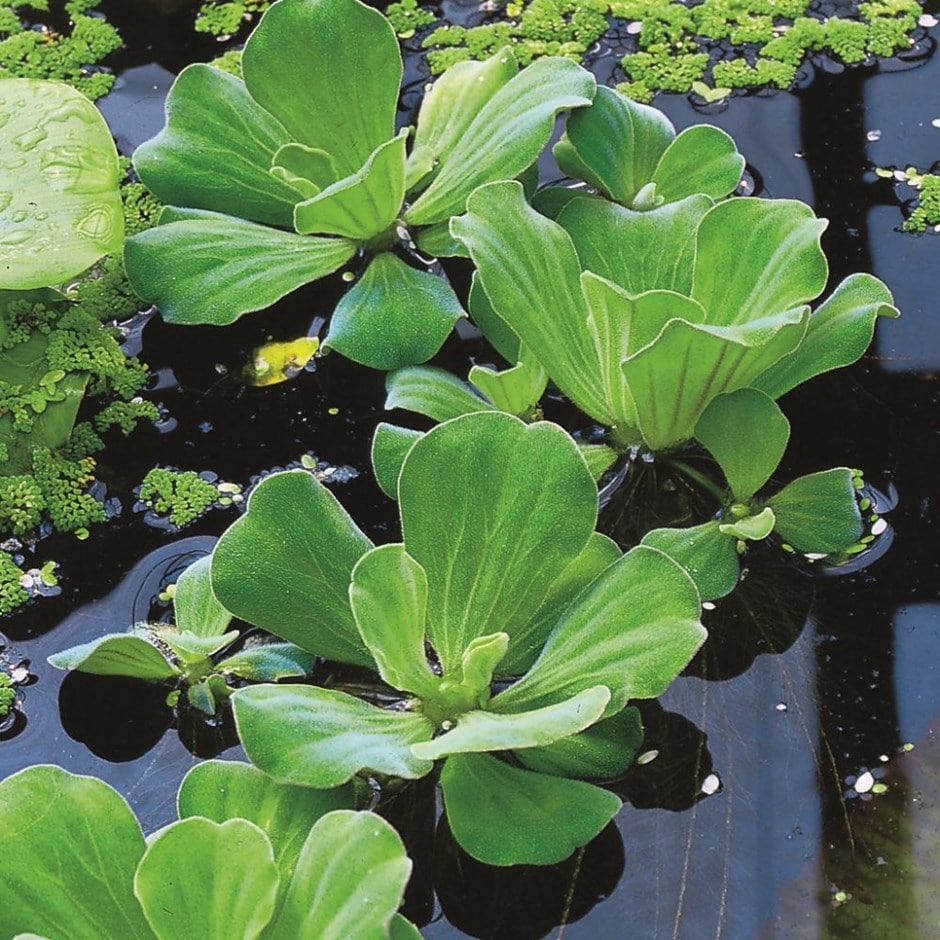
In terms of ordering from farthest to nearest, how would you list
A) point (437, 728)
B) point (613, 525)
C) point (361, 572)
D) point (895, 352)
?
point (895, 352) < point (613, 525) < point (437, 728) < point (361, 572)

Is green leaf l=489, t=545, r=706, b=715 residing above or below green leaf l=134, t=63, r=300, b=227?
below

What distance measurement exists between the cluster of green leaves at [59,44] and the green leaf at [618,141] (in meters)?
1.01

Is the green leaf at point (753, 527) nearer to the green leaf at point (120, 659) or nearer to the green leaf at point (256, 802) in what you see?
the green leaf at point (256, 802)

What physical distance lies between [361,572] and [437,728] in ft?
0.76

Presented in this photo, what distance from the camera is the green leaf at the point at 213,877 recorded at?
48.5 inches

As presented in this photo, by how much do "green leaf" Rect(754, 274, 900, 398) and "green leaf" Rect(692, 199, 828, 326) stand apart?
0.07m

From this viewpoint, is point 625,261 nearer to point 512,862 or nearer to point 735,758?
point 735,758

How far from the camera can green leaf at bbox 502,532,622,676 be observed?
1.53 m

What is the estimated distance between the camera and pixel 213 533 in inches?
69.7

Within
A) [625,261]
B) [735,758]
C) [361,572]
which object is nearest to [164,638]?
[361,572]

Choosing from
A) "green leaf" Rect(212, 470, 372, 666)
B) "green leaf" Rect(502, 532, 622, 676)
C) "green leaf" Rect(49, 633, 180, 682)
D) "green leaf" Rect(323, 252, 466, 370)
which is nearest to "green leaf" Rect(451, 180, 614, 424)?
"green leaf" Rect(323, 252, 466, 370)

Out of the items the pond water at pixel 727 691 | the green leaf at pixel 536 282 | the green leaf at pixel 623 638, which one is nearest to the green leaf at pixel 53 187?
the pond water at pixel 727 691

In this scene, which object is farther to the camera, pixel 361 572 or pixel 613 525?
pixel 613 525

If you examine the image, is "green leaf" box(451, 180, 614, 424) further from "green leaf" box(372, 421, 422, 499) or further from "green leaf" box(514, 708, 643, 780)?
"green leaf" box(514, 708, 643, 780)
